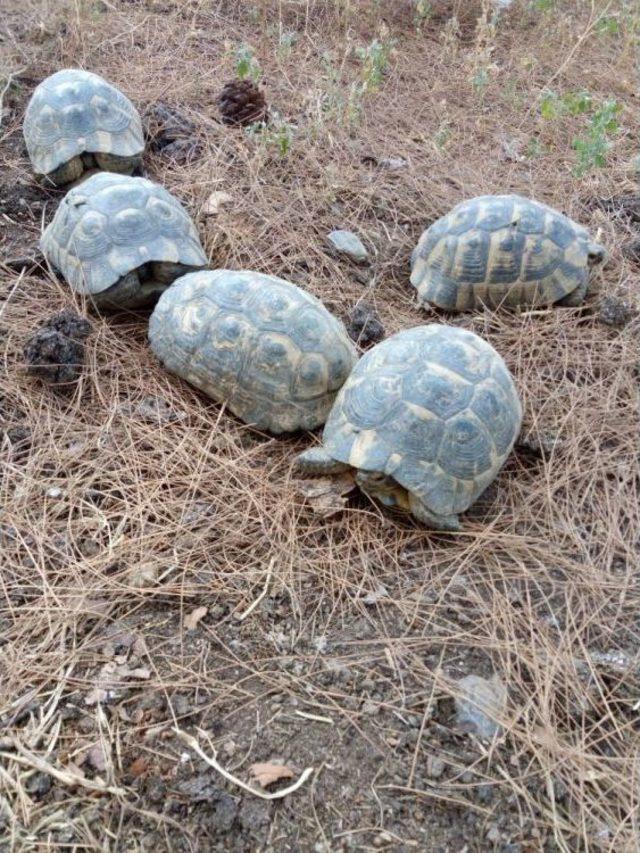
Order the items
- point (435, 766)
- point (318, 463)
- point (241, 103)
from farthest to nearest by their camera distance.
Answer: point (241, 103)
point (318, 463)
point (435, 766)

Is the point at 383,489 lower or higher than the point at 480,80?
lower

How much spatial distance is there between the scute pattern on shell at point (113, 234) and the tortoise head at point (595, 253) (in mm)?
2301

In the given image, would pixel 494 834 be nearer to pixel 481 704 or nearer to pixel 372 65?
pixel 481 704

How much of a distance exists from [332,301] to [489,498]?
1.59 metres

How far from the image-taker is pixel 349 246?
4422 mm

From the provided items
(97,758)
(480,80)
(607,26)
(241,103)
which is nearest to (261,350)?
(97,758)

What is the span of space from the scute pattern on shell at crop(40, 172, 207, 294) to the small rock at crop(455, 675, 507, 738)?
2.63 m

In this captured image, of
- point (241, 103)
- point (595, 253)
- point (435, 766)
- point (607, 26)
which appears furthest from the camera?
point (607, 26)

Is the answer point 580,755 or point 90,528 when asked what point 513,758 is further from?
point 90,528

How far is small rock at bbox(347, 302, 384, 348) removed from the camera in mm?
3824

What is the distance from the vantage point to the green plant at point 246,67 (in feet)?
17.2

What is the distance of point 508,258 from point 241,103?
262 cm

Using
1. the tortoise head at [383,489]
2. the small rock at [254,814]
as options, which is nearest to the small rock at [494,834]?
the small rock at [254,814]

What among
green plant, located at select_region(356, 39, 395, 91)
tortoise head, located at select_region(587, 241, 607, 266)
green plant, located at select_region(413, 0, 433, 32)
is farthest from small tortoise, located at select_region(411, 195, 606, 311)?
green plant, located at select_region(413, 0, 433, 32)
